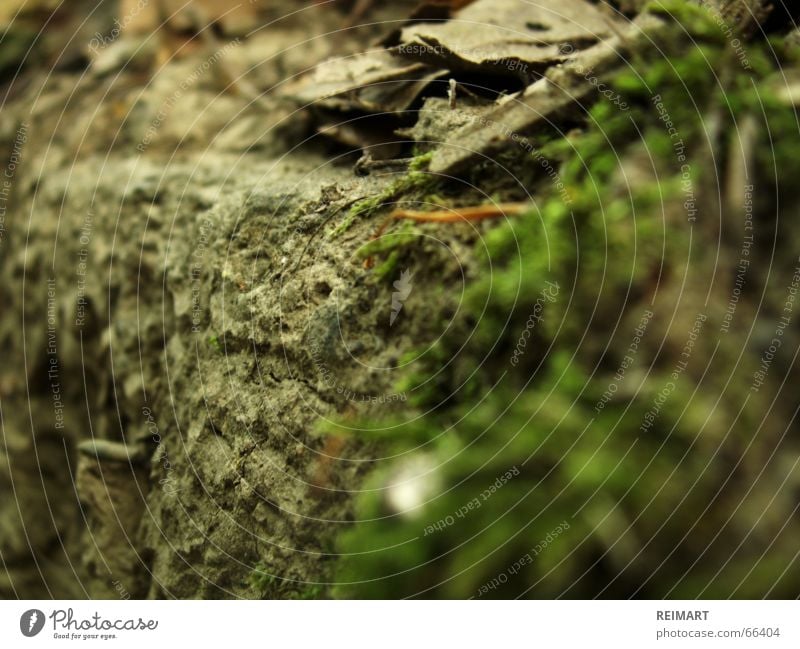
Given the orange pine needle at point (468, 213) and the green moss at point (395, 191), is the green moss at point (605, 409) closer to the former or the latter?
the orange pine needle at point (468, 213)

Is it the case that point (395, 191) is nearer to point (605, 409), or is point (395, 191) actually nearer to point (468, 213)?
point (468, 213)

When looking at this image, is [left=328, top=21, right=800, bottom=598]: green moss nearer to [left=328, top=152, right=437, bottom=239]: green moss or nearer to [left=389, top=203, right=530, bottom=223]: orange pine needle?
[left=389, top=203, right=530, bottom=223]: orange pine needle
